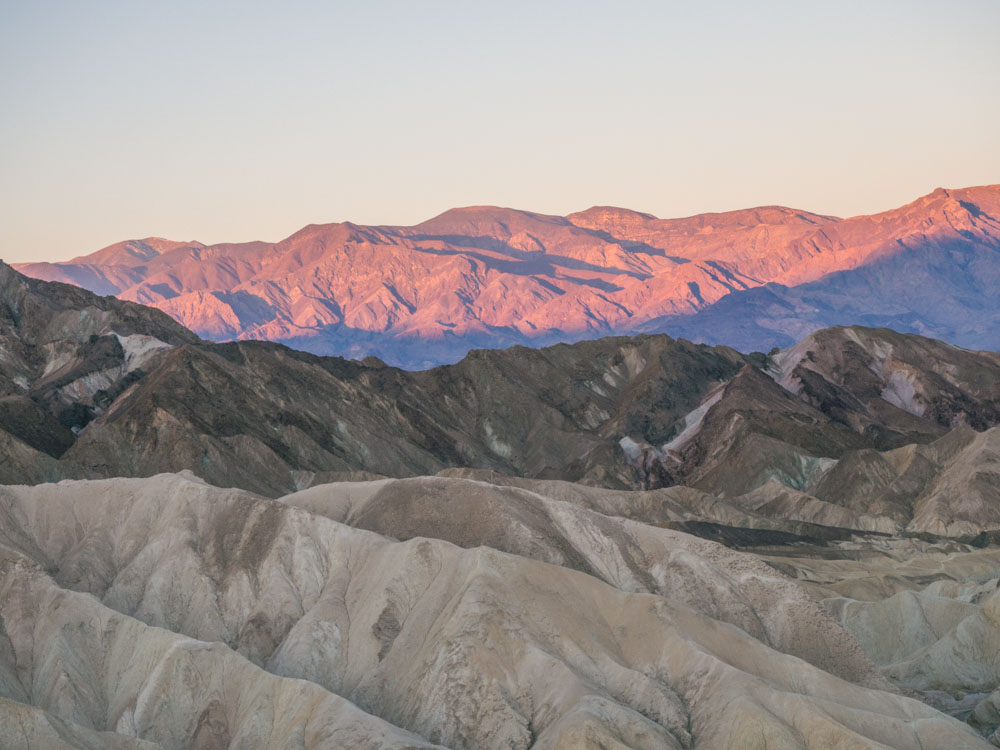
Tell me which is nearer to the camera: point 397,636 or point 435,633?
point 435,633

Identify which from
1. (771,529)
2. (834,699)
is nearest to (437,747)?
(834,699)

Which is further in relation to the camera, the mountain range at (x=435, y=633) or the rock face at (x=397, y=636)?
the mountain range at (x=435, y=633)

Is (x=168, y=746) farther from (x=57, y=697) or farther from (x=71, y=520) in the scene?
(x=71, y=520)

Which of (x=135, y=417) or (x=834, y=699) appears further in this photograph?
(x=135, y=417)

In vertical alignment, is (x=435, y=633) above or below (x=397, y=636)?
above

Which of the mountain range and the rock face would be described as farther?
the mountain range

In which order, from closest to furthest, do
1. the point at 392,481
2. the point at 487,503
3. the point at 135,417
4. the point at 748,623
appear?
the point at 748,623
the point at 487,503
the point at 392,481
the point at 135,417

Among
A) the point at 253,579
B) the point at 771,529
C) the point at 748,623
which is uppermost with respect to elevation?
the point at 253,579

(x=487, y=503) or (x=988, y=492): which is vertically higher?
(x=487, y=503)
